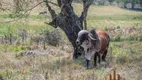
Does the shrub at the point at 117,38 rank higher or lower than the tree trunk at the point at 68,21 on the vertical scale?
lower

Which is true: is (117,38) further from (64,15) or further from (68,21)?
(64,15)

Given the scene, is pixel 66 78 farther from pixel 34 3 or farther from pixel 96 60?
pixel 34 3

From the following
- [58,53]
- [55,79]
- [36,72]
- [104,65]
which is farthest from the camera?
[58,53]

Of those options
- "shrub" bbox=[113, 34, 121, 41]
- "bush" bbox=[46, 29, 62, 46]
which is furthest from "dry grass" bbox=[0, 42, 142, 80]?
"shrub" bbox=[113, 34, 121, 41]

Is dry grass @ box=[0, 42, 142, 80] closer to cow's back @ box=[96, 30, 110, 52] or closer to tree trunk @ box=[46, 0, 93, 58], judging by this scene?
cow's back @ box=[96, 30, 110, 52]

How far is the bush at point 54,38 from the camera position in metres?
22.8

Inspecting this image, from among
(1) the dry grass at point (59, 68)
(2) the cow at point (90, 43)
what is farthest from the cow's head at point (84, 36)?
(1) the dry grass at point (59, 68)

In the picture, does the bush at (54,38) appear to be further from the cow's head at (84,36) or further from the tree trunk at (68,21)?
the cow's head at (84,36)

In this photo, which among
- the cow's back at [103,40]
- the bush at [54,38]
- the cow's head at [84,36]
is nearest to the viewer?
the cow's head at [84,36]

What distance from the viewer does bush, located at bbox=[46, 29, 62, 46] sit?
898 inches

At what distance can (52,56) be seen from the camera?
17.2 meters

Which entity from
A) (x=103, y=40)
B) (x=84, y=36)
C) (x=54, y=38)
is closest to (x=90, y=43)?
(x=84, y=36)

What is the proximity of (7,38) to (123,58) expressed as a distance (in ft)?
34.8

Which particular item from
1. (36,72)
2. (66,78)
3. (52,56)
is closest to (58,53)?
(52,56)
